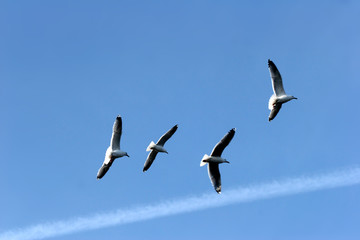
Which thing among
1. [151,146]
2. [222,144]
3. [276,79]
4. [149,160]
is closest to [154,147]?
[151,146]

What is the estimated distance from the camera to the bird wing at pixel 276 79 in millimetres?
88125

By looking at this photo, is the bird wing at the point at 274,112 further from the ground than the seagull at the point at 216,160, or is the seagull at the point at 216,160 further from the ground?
the bird wing at the point at 274,112

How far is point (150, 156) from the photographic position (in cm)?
9412

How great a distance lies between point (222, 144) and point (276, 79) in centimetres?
758

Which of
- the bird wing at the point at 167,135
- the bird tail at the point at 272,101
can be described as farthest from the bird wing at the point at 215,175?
the bird tail at the point at 272,101

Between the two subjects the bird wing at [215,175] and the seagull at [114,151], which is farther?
the seagull at [114,151]

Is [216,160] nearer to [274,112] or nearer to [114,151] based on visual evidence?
[274,112]

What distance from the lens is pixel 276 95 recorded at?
292 feet

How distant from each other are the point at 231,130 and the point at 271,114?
456 cm

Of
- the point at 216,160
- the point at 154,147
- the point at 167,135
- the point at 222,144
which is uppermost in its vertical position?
the point at 167,135

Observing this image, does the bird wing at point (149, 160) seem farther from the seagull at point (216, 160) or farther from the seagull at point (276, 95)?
the seagull at point (276, 95)

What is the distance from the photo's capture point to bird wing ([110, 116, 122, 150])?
296ft

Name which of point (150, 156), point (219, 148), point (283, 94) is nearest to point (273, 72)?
point (283, 94)

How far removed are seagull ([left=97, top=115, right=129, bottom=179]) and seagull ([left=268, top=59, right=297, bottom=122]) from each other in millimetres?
13885
